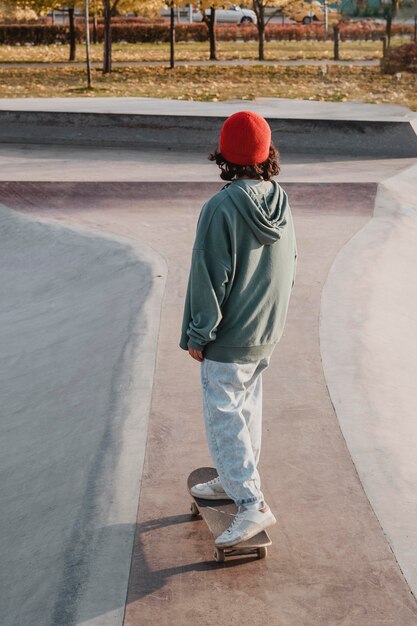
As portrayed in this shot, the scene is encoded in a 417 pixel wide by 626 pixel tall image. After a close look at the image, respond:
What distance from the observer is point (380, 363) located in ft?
19.1

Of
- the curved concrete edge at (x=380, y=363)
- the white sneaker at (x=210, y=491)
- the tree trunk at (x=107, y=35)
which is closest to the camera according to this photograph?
the white sneaker at (x=210, y=491)

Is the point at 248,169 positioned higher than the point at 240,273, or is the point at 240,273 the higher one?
the point at 248,169

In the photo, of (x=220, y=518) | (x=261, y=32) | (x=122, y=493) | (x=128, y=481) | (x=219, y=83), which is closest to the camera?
(x=220, y=518)

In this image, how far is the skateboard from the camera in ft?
12.1

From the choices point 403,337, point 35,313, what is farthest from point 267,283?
point 35,313

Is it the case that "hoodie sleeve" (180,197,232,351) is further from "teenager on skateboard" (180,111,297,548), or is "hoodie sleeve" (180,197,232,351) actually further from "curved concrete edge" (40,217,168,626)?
"curved concrete edge" (40,217,168,626)

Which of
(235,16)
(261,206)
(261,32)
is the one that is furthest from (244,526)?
(235,16)

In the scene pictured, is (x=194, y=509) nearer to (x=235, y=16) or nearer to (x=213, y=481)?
(x=213, y=481)

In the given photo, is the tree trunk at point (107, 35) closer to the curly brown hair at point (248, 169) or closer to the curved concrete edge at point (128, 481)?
the curved concrete edge at point (128, 481)

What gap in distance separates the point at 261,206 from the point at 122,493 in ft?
4.77

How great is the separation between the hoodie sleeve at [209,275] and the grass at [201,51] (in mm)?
30829

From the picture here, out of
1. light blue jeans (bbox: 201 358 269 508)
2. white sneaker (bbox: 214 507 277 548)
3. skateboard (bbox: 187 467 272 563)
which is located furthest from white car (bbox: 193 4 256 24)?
white sneaker (bbox: 214 507 277 548)

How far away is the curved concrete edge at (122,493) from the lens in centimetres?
344

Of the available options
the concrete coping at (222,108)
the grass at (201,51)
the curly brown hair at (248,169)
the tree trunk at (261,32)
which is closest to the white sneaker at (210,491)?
the curly brown hair at (248,169)
